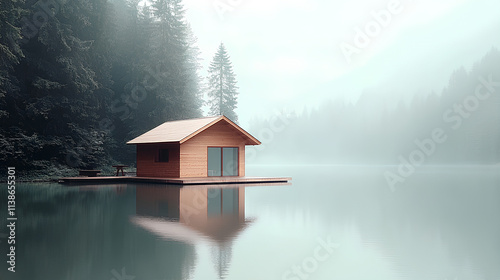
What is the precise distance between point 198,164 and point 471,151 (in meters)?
66.3

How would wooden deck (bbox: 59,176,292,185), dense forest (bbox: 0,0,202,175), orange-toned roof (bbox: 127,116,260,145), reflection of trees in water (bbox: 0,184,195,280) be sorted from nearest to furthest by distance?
reflection of trees in water (bbox: 0,184,195,280) < wooden deck (bbox: 59,176,292,185) < orange-toned roof (bbox: 127,116,260,145) < dense forest (bbox: 0,0,202,175)

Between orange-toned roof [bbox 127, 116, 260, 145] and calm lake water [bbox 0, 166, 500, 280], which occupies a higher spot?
orange-toned roof [bbox 127, 116, 260, 145]

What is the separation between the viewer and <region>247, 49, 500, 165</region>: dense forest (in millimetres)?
84562

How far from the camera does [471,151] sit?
272ft

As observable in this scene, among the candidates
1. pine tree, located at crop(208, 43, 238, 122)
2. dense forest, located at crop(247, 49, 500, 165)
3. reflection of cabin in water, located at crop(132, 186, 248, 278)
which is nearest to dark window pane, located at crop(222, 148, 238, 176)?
reflection of cabin in water, located at crop(132, 186, 248, 278)

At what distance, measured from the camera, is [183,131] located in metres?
28.7

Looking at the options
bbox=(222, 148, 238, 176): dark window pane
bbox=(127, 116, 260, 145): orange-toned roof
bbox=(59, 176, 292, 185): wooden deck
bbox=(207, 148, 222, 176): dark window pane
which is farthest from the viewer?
bbox=(207, 148, 222, 176): dark window pane

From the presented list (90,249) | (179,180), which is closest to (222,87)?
(179,180)

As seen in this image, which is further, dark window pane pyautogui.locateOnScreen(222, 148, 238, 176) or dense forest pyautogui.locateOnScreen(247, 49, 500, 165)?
dense forest pyautogui.locateOnScreen(247, 49, 500, 165)

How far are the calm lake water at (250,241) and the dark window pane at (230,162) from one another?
533 inches

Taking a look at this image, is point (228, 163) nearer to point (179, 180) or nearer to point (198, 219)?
point (179, 180)

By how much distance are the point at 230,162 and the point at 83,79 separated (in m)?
11.0

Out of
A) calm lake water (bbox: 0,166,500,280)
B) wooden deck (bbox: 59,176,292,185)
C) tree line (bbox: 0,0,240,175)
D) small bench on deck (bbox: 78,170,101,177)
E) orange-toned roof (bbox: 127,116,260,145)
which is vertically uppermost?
tree line (bbox: 0,0,240,175)

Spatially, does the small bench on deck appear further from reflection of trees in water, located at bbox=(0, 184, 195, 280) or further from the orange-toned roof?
reflection of trees in water, located at bbox=(0, 184, 195, 280)
